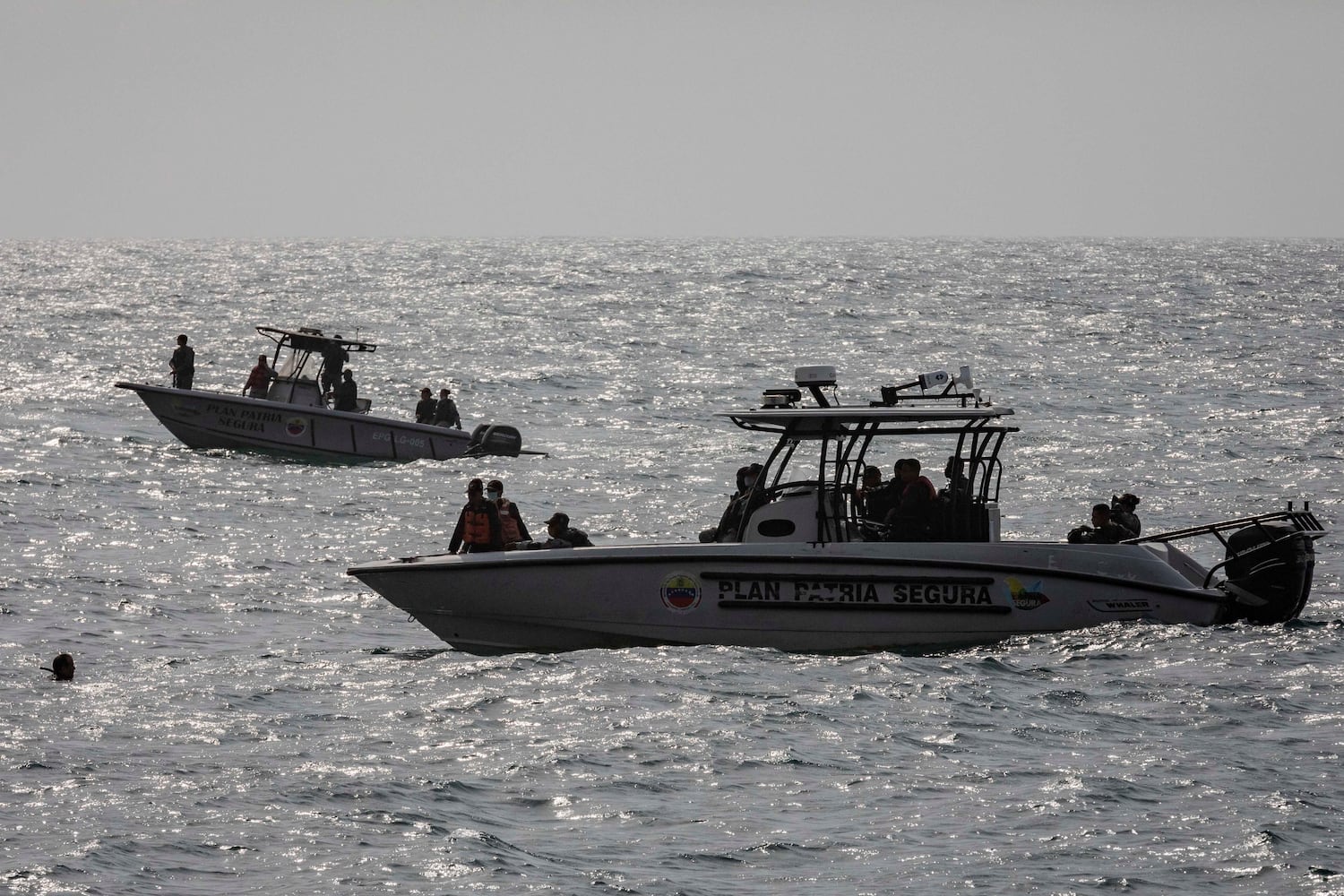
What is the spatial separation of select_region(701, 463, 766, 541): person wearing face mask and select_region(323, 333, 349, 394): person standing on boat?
626 inches

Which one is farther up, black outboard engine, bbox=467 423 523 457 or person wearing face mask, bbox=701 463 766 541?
black outboard engine, bbox=467 423 523 457

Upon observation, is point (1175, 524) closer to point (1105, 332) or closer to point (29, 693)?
point (29, 693)

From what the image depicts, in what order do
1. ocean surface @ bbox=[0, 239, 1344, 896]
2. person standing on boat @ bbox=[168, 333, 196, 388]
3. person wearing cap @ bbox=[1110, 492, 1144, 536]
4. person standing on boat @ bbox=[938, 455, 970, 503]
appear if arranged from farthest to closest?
1. person standing on boat @ bbox=[168, 333, 196, 388]
2. person wearing cap @ bbox=[1110, 492, 1144, 536]
3. person standing on boat @ bbox=[938, 455, 970, 503]
4. ocean surface @ bbox=[0, 239, 1344, 896]

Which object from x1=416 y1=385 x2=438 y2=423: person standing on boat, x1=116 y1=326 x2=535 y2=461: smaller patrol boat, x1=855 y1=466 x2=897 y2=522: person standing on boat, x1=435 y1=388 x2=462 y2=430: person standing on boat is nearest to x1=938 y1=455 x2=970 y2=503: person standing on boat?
x1=855 y1=466 x2=897 y2=522: person standing on boat

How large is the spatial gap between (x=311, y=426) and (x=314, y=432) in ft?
0.43

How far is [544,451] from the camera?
34562 millimetres

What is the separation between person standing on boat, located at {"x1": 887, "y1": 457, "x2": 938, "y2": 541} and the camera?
1598 centimetres

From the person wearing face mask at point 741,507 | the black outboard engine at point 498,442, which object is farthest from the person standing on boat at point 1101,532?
the black outboard engine at point 498,442

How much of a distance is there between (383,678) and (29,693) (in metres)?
2.88

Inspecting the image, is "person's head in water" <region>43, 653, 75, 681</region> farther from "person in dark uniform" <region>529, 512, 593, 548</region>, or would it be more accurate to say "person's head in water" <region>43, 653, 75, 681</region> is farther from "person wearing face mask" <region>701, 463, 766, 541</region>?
"person wearing face mask" <region>701, 463, 766, 541</region>

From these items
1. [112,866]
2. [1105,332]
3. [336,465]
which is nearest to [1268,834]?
[112,866]

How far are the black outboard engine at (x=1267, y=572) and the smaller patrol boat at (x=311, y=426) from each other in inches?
651

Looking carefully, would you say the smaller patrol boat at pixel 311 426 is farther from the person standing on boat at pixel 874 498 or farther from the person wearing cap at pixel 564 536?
the person standing on boat at pixel 874 498

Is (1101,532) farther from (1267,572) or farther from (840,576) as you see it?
(840,576)
